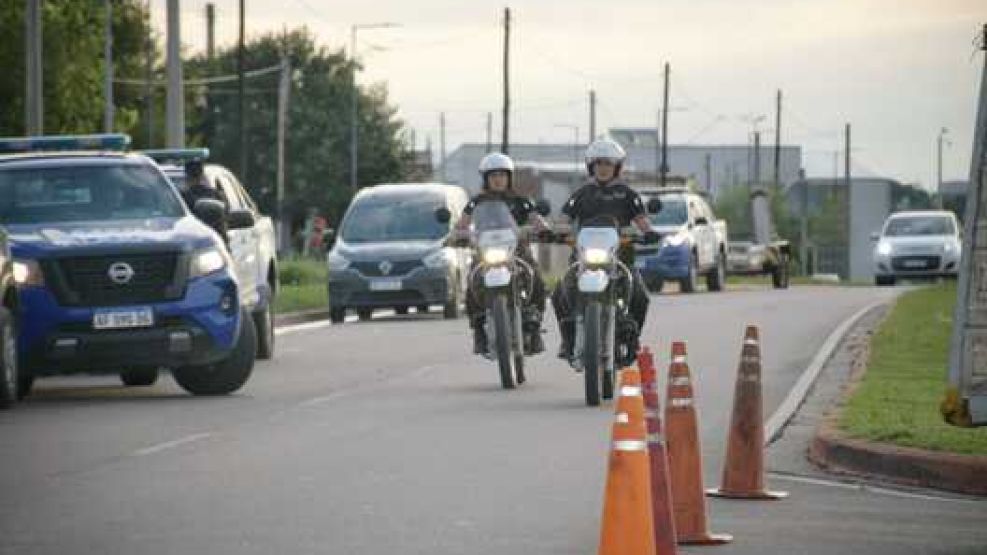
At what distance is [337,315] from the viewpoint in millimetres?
38656

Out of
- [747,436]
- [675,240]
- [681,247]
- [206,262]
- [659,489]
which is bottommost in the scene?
[681,247]

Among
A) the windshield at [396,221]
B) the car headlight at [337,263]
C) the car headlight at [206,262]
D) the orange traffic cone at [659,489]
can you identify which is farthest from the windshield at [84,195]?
the windshield at [396,221]

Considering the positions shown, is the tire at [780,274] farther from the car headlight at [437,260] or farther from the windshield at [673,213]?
the car headlight at [437,260]

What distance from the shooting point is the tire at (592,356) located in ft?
65.9

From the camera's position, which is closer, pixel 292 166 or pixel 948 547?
pixel 948 547

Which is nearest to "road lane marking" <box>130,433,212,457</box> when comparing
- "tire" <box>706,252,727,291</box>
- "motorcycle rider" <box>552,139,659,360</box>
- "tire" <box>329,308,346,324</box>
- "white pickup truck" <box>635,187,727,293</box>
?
"motorcycle rider" <box>552,139,659,360</box>

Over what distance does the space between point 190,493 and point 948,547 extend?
3.78 metres

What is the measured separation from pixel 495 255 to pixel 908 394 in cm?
371

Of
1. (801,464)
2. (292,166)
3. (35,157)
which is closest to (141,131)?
(292,166)

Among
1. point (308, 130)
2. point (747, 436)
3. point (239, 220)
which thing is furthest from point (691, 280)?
point (308, 130)

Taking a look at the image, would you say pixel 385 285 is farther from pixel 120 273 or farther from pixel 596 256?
pixel 596 256

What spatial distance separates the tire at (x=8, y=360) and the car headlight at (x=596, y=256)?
13.4 ft

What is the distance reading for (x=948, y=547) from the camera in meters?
12.1

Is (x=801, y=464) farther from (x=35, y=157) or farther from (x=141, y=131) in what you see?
(x=141, y=131)
